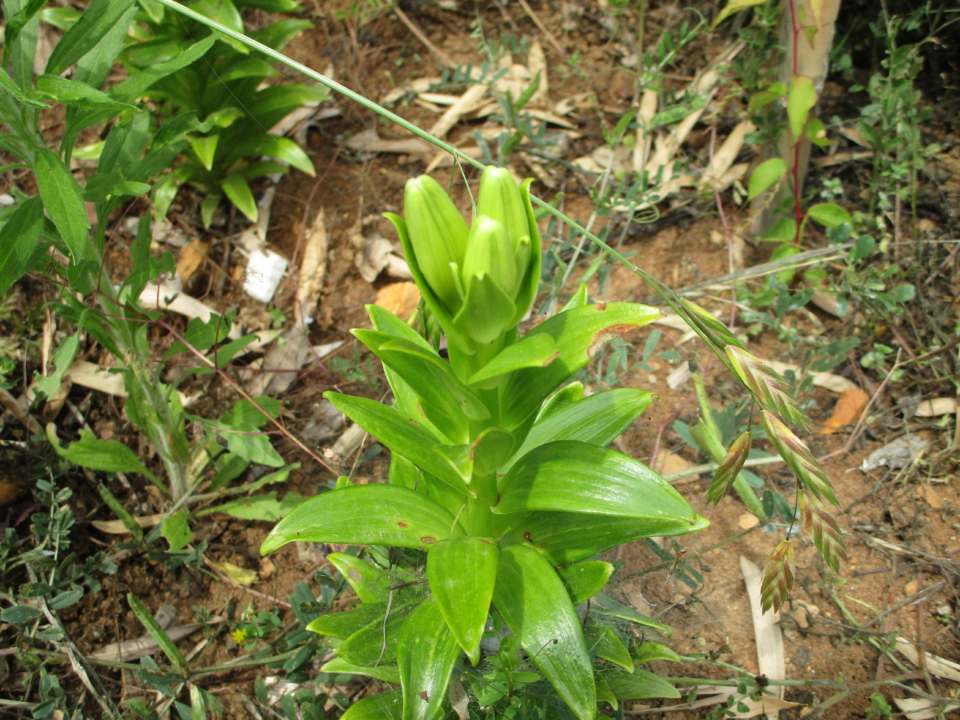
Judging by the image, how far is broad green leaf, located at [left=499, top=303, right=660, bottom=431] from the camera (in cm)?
146

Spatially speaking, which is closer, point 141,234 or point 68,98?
point 68,98

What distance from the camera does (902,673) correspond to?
2.29m

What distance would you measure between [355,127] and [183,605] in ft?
9.30

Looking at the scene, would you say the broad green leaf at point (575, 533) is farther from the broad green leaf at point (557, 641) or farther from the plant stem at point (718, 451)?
the plant stem at point (718, 451)

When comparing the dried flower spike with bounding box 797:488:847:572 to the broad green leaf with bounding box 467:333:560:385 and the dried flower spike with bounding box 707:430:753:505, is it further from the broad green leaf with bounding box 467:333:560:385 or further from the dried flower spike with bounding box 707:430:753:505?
the broad green leaf with bounding box 467:333:560:385

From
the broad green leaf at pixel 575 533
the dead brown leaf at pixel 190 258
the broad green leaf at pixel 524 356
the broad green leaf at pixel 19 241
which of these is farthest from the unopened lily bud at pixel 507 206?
the dead brown leaf at pixel 190 258

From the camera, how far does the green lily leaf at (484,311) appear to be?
49.5 inches

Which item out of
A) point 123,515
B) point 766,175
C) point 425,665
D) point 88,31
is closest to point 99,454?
point 123,515

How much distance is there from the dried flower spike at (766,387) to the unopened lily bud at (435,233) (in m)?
0.67

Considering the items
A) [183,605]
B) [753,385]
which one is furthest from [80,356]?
[753,385]

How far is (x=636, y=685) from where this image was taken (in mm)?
1979

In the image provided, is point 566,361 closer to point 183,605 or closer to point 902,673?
point 902,673

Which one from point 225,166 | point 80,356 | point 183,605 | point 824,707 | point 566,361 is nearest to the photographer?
point 566,361

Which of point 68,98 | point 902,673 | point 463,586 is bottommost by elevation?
point 902,673
